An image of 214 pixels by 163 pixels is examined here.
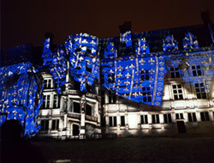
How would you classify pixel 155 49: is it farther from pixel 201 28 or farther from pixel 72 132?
pixel 72 132

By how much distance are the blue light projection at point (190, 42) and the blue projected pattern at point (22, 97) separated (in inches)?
727

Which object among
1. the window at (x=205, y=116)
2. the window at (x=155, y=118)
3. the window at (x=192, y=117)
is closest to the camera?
the window at (x=205, y=116)

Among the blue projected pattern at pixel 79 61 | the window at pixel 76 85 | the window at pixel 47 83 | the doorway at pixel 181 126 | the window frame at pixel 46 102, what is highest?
the blue projected pattern at pixel 79 61

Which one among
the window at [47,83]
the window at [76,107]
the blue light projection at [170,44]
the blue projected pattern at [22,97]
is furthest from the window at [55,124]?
the blue light projection at [170,44]

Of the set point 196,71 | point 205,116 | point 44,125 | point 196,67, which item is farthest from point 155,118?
point 44,125

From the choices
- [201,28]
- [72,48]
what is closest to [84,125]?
[72,48]

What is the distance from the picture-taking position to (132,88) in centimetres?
1845

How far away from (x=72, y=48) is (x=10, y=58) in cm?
1020

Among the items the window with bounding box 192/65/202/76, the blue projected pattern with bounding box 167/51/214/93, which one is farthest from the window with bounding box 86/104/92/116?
the window with bounding box 192/65/202/76

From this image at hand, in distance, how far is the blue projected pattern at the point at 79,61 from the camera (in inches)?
773

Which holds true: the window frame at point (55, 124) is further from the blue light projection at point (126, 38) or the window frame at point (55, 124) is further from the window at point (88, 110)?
the blue light projection at point (126, 38)

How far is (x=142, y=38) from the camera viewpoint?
22766 mm

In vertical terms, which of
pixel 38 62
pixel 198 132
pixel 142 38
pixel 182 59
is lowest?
pixel 198 132

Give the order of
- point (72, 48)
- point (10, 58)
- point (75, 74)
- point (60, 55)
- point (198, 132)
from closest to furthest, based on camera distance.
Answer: point (198, 132) < point (75, 74) < point (72, 48) < point (60, 55) < point (10, 58)
